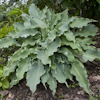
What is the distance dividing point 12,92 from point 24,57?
28.5 inches

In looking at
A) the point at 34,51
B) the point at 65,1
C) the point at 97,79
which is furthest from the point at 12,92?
the point at 65,1

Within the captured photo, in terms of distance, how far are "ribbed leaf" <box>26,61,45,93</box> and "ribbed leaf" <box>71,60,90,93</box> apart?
483mm

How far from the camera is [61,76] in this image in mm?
1575

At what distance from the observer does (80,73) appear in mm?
1560

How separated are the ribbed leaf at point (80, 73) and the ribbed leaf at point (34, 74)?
48 cm

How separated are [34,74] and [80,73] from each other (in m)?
0.69

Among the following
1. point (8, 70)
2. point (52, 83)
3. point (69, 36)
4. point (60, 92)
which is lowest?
point (60, 92)

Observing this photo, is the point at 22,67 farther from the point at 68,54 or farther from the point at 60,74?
the point at 68,54

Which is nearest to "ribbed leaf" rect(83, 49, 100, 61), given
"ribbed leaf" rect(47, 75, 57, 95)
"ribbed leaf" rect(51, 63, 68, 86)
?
"ribbed leaf" rect(51, 63, 68, 86)

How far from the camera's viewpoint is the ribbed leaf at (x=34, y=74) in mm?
1491

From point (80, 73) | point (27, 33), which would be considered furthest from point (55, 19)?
point (80, 73)

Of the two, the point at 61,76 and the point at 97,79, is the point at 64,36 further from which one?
the point at 97,79

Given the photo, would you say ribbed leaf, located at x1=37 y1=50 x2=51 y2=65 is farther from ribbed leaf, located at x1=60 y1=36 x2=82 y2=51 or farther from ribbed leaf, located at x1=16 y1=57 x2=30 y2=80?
ribbed leaf, located at x1=60 y1=36 x2=82 y2=51

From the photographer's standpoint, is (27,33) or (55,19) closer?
(27,33)
